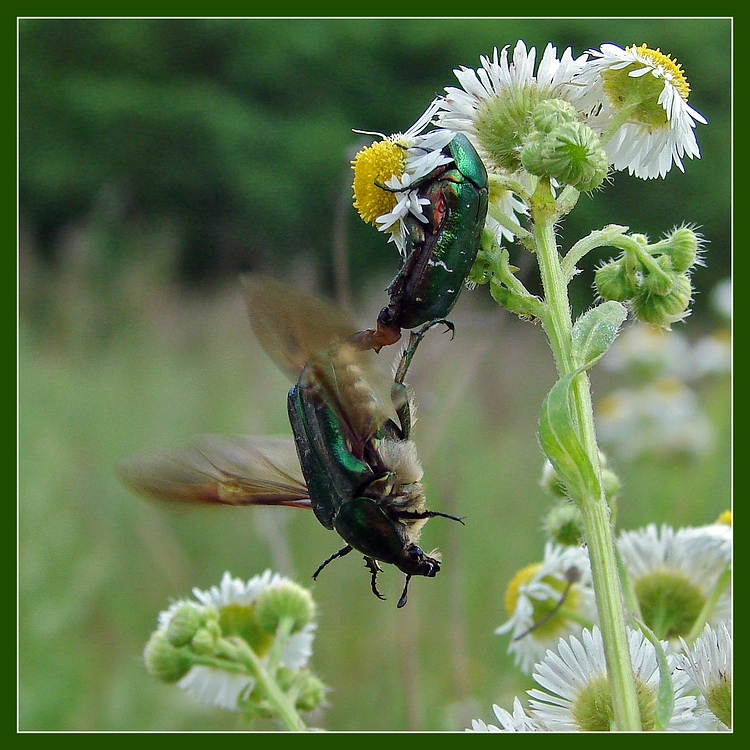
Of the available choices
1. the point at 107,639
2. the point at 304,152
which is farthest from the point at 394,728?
the point at 304,152

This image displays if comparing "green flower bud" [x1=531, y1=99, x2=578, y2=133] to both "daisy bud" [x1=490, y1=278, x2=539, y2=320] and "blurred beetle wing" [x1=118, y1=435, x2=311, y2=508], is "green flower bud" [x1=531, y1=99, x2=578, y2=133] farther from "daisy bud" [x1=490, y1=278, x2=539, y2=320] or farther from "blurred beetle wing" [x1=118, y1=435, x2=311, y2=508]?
"blurred beetle wing" [x1=118, y1=435, x2=311, y2=508]

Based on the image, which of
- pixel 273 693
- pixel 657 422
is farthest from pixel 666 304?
pixel 657 422

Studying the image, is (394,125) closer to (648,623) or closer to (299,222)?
(299,222)

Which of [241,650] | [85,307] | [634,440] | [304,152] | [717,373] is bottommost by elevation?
[241,650]

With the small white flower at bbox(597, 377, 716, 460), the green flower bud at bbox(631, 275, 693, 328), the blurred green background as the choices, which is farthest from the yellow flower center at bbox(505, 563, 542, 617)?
the small white flower at bbox(597, 377, 716, 460)

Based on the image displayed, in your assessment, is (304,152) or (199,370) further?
(304,152)

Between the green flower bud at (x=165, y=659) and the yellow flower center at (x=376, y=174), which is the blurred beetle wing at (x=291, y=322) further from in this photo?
the green flower bud at (x=165, y=659)
